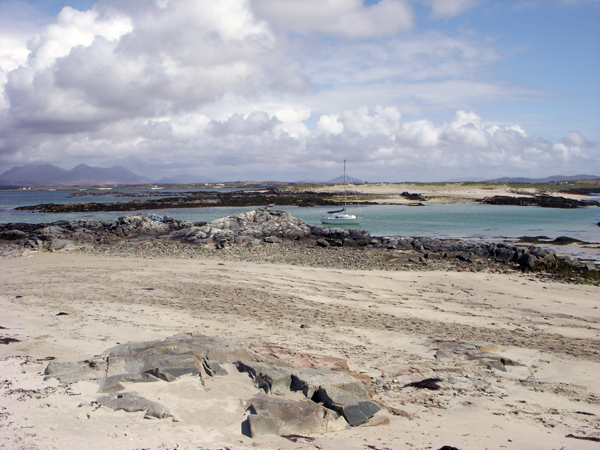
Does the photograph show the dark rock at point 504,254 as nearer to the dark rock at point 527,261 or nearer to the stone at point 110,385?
the dark rock at point 527,261

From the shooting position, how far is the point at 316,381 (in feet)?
17.6

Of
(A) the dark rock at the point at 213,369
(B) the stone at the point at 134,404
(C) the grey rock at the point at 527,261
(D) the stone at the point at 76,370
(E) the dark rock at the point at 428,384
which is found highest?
(D) the stone at the point at 76,370

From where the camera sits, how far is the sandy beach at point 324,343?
4.52 meters

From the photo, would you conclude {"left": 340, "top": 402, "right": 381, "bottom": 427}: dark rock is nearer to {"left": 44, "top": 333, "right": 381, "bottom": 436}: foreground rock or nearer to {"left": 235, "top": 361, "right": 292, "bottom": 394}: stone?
{"left": 44, "top": 333, "right": 381, "bottom": 436}: foreground rock

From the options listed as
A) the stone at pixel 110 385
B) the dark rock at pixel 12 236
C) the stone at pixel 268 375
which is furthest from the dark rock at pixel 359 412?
the dark rock at pixel 12 236

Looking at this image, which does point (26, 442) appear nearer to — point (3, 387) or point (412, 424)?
point (3, 387)

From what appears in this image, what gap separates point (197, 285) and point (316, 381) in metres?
8.28

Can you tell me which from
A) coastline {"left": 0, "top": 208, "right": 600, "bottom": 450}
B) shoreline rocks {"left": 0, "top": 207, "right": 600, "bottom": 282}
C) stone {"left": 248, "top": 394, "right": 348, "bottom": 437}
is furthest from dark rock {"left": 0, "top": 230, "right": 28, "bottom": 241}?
stone {"left": 248, "top": 394, "right": 348, "bottom": 437}

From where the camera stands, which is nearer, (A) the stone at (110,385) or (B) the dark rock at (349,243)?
Answer: (A) the stone at (110,385)

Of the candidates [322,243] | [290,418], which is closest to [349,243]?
[322,243]

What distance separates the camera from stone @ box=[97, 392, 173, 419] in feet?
15.2

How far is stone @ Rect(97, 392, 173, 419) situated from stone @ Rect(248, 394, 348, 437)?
3.36 ft

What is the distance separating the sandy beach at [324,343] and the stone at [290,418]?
0.41 feet

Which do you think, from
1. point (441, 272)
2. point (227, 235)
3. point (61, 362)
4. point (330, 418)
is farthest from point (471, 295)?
point (227, 235)
